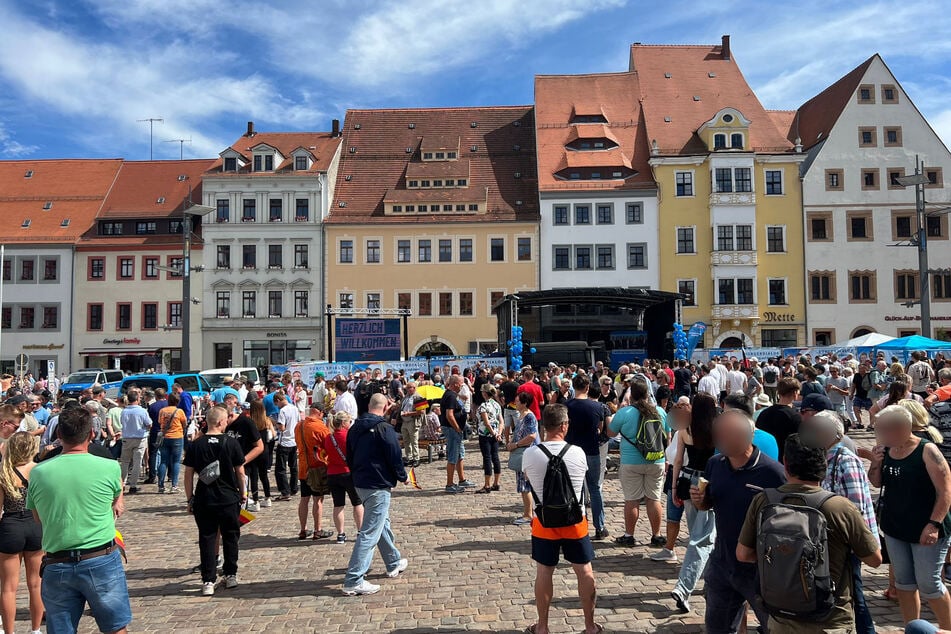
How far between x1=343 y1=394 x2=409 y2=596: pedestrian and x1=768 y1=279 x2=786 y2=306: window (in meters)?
39.2

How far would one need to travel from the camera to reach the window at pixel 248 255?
4447 centimetres

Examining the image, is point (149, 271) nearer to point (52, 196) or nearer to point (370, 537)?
point (52, 196)

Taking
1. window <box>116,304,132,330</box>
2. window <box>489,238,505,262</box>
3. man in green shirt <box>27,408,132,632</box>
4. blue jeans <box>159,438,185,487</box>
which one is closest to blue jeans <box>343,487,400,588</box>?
man in green shirt <box>27,408,132,632</box>

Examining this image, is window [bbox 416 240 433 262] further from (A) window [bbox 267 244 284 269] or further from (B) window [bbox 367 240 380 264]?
(A) window [bbox 267 244 284 269]

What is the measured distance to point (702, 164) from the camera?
42562 millimetres

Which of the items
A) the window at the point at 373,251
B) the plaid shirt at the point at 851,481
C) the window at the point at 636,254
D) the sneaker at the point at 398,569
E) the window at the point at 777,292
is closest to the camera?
the plaid shirt at the point at 851,481

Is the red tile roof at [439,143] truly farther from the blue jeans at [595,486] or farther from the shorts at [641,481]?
the shorts at [641,481]

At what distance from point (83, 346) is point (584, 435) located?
44216 millimetres

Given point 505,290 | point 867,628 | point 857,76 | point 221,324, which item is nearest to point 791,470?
point 867,628

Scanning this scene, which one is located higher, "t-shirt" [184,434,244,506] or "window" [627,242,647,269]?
"window" [627,242,647,269]

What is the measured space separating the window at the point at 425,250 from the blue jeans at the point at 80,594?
3951 cm

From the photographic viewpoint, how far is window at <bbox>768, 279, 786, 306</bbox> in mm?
42031

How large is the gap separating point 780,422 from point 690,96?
43979 millimetres

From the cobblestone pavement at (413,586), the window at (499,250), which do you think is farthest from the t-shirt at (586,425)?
the window at (499,250)
